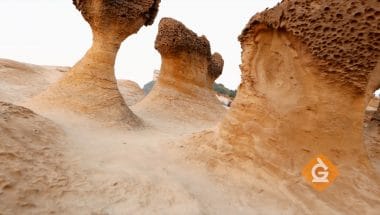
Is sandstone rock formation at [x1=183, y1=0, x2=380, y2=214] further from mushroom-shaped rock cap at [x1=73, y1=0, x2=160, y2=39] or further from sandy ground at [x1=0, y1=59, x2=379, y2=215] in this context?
mushroom-shaped rock cap at [x1=73, y1=0, x2=160, y2=39]

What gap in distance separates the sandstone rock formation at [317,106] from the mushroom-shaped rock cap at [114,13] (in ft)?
10.4

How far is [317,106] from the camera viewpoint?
2564 mm

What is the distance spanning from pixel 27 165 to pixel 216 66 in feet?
26.5

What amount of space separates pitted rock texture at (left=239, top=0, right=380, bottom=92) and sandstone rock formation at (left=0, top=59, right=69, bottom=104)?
5964mm

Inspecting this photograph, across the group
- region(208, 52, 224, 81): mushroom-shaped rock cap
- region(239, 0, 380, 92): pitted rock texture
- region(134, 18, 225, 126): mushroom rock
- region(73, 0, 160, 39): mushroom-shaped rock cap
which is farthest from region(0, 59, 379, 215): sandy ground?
region(208, 52, 224, 81): mushroom-shaped rock cap

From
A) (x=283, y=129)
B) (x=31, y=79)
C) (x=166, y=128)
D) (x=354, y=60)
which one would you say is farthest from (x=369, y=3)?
(x=31, y=79)

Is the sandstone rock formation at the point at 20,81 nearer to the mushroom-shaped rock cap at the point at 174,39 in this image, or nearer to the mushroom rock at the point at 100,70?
the mushroom rock at the point at 100,70

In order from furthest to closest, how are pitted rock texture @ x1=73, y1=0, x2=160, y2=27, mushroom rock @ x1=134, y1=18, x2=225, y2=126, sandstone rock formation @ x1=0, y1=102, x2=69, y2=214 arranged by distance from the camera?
mushroom rock @ x1=134, y1=18, x2=225, y2=126, pitted rock texture @ x1=73, y1=0, x2=160, y2=27, sandstone rock formation @ x1=0, y1=102, x2=69, y2=214

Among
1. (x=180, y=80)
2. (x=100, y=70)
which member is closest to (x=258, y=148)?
(x=100, y=70)

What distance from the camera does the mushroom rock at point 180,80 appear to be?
7.03 metres

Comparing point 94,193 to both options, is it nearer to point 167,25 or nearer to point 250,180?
point 250,180

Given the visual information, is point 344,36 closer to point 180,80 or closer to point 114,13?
point 114,13

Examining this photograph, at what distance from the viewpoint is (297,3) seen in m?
2.77

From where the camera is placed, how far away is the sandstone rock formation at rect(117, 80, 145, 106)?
9855 millimetres
